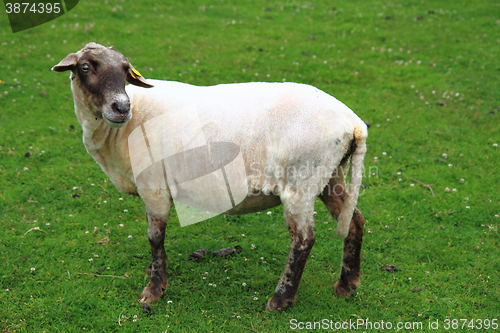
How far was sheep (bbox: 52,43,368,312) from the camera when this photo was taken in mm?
4832

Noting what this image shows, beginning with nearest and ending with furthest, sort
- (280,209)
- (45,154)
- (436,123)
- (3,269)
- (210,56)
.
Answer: (3,269)
(280,209)
(45,154)
(436,123)
(210,56)

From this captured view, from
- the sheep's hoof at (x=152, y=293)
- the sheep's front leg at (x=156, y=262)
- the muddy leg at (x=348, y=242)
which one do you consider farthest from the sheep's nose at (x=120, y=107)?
the muddy leg at (x=348, y=242)

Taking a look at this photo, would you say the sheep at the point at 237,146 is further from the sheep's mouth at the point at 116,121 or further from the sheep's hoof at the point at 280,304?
the sheep's mouth at the point at 116,121

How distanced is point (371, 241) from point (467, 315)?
1.72m

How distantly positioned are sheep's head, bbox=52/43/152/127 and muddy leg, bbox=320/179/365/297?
2.72 m

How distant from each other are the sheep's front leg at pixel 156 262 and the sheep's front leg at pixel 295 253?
4.70 feet

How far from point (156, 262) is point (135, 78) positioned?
227 centimetres

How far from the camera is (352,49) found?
1298cm

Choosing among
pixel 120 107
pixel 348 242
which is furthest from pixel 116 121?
pixel 348 242

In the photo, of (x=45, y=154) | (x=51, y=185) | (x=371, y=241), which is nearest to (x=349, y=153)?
(x=371, y=241)

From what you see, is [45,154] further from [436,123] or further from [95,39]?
[436,123]

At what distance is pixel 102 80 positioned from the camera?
446 centimetres

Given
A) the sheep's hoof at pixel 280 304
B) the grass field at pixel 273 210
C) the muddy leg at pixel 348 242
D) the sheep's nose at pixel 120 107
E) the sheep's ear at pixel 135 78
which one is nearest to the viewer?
the sheep's nose at pixel 120 107

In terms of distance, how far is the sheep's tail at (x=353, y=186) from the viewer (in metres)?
5.02
